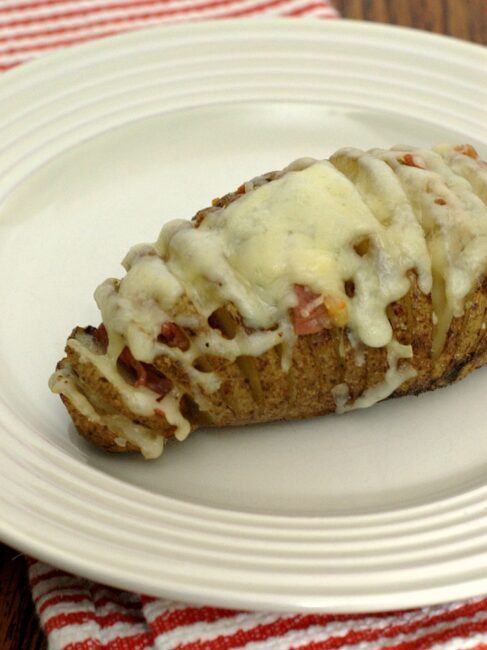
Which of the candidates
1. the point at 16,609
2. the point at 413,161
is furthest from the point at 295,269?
the point at 16,609

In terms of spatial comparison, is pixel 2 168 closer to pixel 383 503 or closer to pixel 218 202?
pixel 218 202

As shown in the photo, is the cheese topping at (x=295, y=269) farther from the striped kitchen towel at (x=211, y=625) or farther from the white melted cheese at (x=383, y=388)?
the striped kitchen towel at (x=211, y=625)

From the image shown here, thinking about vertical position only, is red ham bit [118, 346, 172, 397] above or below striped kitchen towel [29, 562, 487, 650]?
above

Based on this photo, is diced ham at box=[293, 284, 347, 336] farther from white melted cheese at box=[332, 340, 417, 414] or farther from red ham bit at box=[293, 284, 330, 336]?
white melted cheese at box=[332, 340, 417, 414]

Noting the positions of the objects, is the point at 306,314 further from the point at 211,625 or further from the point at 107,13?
the point at 107,13

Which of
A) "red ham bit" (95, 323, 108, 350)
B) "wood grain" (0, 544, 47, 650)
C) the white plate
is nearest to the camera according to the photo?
the white plate

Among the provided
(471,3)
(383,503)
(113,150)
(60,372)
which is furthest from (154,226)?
(471,3)

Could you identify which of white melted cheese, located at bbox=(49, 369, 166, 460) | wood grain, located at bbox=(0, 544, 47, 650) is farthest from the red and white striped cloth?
wood grain, located at bbox=(0, 544, 47, 650)
